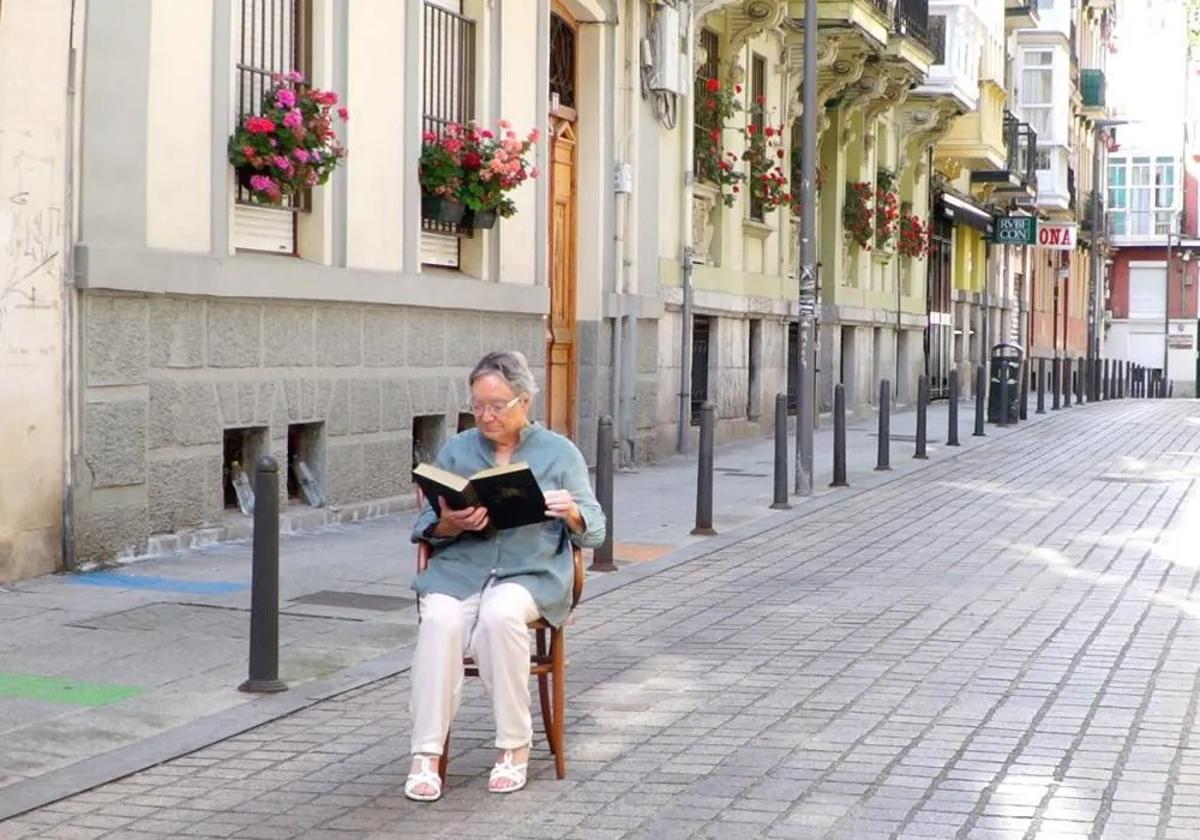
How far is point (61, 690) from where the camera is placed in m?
8.35

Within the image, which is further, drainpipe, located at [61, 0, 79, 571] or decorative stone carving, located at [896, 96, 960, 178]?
decorative stone carving, located at [896, 96, 960, 178]

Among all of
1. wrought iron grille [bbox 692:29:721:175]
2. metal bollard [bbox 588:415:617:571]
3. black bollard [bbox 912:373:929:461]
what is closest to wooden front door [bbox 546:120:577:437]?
wrought iron grille [bbox 692:29:721:175]

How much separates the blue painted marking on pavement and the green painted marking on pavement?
8.44ft

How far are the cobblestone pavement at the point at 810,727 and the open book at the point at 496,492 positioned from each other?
86cm

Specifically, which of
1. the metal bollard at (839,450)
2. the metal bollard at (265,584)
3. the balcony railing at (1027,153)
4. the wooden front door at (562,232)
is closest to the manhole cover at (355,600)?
the metal bollard at (265,584)

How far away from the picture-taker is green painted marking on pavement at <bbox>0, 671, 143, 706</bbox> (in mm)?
8164

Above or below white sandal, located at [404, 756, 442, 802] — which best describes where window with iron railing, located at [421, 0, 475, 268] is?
above

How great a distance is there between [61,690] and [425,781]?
7.74 ft

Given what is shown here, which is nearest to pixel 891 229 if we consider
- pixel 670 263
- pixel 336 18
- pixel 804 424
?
pixel 670 263

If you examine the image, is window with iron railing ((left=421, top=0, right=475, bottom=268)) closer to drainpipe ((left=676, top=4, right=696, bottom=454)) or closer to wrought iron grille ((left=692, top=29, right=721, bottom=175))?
drainpipe ((left=676, top=4, right=696, bottom=454))

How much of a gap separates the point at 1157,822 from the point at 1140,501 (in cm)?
1230

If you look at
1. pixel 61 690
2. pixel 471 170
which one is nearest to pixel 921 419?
pixel 471 170

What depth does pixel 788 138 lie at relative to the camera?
95.9 ft

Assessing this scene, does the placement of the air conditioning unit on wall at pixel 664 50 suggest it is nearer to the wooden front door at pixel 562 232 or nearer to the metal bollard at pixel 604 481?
the wooden front door at pixel 562 232
